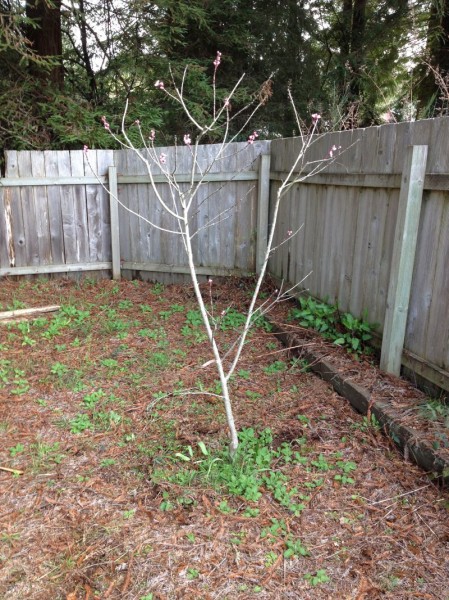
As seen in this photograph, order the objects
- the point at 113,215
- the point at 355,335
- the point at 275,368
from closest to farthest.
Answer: the point at 355,335
the point at 275,368
the point at 113,215

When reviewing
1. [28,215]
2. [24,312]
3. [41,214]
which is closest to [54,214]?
[41,214]

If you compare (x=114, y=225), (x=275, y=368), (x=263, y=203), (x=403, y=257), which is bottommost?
(x=275, y=368)

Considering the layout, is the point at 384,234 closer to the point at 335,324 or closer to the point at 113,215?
the point at 335,324

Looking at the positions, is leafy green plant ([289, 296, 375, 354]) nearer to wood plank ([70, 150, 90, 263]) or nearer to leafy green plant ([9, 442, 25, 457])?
leafy green plant ([9, 442, 25, 457])

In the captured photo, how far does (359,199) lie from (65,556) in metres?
2.95

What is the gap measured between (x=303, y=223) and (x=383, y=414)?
2.22 m

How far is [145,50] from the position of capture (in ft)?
25.1

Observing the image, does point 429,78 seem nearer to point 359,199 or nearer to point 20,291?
point 359,199

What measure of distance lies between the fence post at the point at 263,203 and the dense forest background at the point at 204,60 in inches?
35.2

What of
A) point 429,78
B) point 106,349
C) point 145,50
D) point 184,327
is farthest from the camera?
point 429,78

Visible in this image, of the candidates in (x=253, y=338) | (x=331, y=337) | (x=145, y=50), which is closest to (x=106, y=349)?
(x=253, y=338)

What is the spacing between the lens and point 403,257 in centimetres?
305

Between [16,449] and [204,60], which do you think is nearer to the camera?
[16,449]

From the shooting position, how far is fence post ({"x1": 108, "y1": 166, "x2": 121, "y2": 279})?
6.29 m
